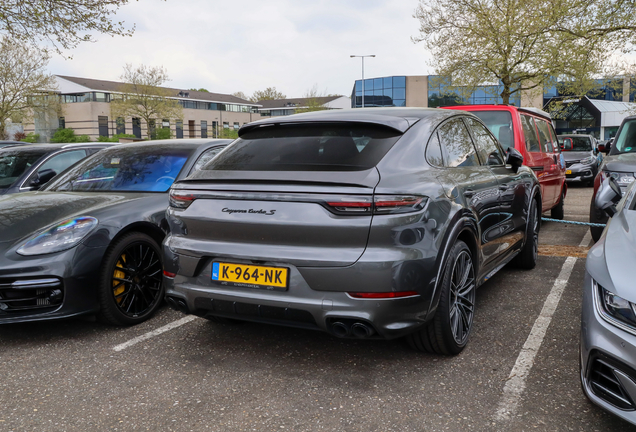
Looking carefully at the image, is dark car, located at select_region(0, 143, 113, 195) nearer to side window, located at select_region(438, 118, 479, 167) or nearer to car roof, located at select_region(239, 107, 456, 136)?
car roof, located at select_region(239, 107, 456, 136)

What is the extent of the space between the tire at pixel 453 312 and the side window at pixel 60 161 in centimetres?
536

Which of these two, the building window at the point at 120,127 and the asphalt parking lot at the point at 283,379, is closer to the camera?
the asphalt parking lot at the point at 283,379

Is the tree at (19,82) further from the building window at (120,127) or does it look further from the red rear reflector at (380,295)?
the red rear reflector at (380,295)

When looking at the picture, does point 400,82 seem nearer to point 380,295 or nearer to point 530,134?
point 530,134

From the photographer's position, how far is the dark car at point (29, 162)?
6.55 meters

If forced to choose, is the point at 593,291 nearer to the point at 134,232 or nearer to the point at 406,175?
the point at 406,175

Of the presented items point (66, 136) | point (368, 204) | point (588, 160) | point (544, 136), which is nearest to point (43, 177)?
point (368, 204)

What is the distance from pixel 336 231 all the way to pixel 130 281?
207 cm

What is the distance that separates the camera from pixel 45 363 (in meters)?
3.42

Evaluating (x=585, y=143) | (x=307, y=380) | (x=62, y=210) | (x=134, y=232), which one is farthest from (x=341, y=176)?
(x=585, y=143)

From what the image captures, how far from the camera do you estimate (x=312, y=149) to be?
3.18m

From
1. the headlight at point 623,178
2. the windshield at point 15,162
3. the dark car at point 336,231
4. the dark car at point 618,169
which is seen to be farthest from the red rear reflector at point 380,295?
the windshield at point 15,162

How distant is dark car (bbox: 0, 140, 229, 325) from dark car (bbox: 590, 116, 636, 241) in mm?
4529

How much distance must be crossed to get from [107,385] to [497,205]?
3004 mm
